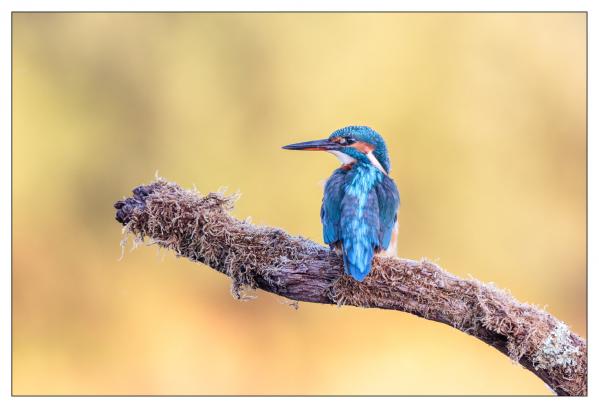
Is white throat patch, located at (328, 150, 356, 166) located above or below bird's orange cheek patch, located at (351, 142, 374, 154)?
below

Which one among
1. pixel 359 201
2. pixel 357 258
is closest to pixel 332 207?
pixel 359 201

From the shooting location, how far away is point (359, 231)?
234 centimetres

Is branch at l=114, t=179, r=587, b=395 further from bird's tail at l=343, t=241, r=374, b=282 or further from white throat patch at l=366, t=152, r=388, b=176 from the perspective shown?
white throat patch at l=366, t=152, r=388, b=176

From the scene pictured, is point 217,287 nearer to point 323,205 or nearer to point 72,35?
point 72,35

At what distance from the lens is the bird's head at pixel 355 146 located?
2.70 metres

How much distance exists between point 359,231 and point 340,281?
18 cm

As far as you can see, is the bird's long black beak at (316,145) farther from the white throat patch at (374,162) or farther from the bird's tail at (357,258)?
the bird's tail at (357,258)

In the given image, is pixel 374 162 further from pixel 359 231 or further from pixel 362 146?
pixel 359 231

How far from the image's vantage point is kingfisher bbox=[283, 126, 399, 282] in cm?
229

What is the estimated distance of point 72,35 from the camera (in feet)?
14.8

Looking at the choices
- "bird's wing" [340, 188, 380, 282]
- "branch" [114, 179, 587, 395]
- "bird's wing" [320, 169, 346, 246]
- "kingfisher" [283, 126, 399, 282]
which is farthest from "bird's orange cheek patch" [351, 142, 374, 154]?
"branch" [114, 179, 587, 395]

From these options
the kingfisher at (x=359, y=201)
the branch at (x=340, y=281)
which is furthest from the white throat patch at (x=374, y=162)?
the branch at (x=340, y=281)
